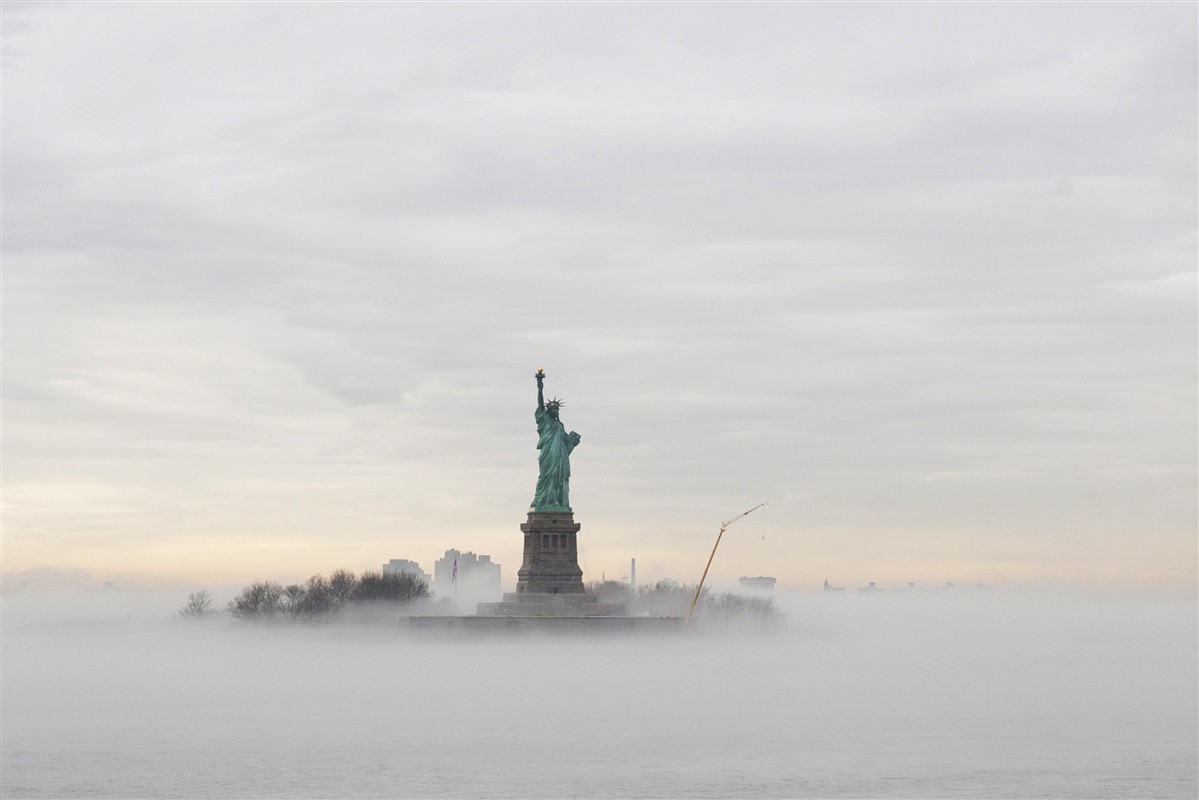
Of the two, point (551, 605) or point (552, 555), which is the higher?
point (552, 555)

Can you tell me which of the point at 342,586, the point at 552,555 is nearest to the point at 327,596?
the point at 342,586

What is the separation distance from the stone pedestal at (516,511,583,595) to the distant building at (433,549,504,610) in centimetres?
6999

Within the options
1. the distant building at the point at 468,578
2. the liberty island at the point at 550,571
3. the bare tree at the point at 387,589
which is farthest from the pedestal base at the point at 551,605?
the distant building at the point at 468,578

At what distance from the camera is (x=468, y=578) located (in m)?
183

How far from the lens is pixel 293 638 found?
126 metres

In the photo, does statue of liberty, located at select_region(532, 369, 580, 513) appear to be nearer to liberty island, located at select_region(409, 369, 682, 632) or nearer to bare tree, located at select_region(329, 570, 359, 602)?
liberty island, located at select_region(409, 369, 682, 632)

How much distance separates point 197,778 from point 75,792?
4718 millimetres

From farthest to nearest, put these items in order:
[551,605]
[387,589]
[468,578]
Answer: [468,578] → [387,589] → [551,605]

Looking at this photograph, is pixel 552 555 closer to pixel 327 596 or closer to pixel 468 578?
pixel 327 596

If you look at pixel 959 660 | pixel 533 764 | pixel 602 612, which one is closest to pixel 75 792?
pixel 533 764

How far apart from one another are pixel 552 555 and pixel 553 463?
505cm

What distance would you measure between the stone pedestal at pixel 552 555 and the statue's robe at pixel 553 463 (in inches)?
28.1

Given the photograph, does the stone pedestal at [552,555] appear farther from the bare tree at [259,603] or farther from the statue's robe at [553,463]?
the bare tree at [259,603]

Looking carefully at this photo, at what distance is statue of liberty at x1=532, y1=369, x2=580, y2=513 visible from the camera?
96.5 meters
